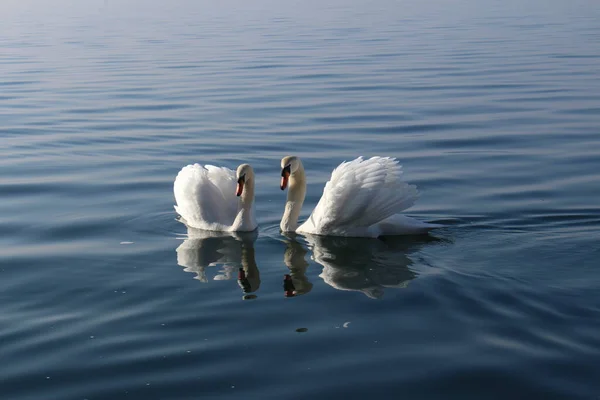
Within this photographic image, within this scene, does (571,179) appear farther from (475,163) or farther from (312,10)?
(312,10)

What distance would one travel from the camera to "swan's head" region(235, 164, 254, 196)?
533 inches

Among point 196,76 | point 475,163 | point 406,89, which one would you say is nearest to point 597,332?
point 475,163

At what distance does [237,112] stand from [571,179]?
9911mm

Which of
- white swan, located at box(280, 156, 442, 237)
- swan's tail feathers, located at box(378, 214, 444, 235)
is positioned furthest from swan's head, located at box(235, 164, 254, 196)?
swan's tail feathers, located at box(378, 214, 444, 235)

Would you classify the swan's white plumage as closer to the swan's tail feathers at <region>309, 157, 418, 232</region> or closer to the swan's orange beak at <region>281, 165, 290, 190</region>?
the swan's tail feathers at <region>309, 157, 418, 232</region>

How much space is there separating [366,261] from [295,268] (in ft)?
2.75

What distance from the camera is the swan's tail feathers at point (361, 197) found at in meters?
12.7

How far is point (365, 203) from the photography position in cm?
1275

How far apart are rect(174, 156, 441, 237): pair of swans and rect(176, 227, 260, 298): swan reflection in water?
0.16 metres

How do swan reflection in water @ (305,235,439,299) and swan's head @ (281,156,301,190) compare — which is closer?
swan reflection in water @ (305,235,439,299)

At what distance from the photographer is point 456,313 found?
31.8ft

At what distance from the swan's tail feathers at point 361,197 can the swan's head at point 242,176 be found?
114 centimetres

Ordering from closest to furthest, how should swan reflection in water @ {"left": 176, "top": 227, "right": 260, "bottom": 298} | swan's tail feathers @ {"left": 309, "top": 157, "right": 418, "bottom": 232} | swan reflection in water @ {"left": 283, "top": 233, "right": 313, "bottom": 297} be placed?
1. swan reflection in water @ {"left": 283, "top": 233, "right": 313, "bottom": 297}
2. swan reflection in water @ {"left": 176, "top": 227, "right": 260, "bottom": 298}
3. swan's tail feathers @ {"left": 309, "top": 157, "right": 418, "bottom": 232}

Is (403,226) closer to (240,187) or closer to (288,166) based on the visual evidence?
(288,166)
